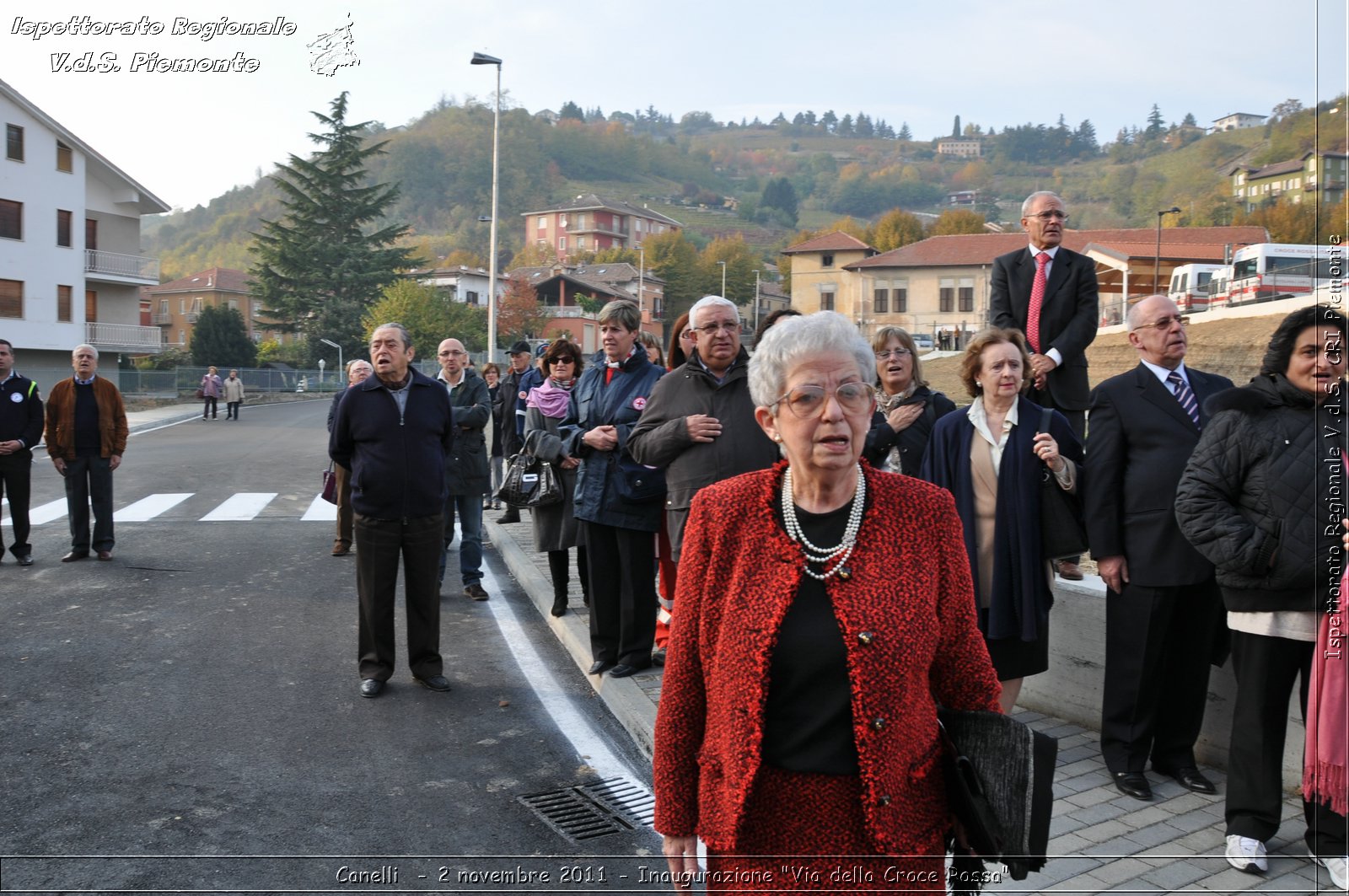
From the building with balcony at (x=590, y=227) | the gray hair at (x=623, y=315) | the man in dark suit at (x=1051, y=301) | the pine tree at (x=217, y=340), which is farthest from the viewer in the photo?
the building with balcony at (x=590, y=227)

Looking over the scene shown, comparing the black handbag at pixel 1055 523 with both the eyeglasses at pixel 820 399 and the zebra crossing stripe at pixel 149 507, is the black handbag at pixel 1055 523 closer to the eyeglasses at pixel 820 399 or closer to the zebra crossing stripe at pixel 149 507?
the eyeglasses at pixel 820 399

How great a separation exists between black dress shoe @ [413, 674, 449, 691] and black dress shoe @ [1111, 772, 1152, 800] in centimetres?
382

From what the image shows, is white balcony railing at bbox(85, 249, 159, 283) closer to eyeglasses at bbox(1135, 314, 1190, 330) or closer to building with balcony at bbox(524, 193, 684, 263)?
eyeglasses at bbox(1135, 314, 1190, 330)

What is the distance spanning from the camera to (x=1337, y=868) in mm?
3920

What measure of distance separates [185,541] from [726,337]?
8605 mm

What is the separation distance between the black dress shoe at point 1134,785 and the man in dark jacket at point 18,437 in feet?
32.9

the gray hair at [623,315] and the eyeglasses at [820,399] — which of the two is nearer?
the eyeglasses at [820,399]

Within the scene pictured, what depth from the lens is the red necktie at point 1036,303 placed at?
6449 millimetres

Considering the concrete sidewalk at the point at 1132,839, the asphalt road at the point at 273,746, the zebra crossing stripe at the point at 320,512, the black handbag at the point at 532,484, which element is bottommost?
the asphalt road at the point at 273,746

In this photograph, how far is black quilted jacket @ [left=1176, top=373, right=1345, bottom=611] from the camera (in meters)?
3.90

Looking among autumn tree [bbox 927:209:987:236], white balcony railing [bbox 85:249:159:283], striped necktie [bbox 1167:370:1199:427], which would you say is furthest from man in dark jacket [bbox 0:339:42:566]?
autumn tree [bbox 927:209:987:236]

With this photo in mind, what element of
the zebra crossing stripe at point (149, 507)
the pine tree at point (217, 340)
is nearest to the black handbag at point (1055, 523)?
the zebra crossing stripe at point (149, 507)

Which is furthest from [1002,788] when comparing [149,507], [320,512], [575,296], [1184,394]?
[575,296]

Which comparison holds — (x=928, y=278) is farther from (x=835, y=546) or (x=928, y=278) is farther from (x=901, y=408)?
(x=835, y=546)
